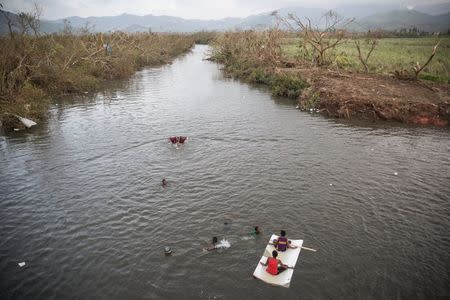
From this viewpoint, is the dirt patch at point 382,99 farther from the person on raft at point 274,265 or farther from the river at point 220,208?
the person on raft at point 274,265

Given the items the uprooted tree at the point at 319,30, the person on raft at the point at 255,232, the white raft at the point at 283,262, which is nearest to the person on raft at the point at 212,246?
the person on raft at the point at 255,232

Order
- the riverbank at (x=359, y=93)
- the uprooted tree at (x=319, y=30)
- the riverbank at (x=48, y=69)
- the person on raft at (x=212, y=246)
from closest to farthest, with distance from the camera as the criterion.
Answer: the person on raft at (x=212, y=246)
the riverbank at (x=359, y=93)
the riverbank at (x=48, y=69)
the uprooted tree at (x=319, y=30)

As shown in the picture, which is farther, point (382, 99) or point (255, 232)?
point (382, 99)

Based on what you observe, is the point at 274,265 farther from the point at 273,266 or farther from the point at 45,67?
the point at 45,67

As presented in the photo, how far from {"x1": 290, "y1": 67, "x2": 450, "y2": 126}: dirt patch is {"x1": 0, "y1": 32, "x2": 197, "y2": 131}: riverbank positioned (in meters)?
23.0

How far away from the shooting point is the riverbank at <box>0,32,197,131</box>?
25.0 metres

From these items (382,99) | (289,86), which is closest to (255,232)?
(382,99)

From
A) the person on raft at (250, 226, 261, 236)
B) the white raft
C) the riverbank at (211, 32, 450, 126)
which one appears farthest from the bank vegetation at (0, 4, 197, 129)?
the white raft

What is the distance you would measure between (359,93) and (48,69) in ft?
96.6

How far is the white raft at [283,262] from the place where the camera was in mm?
9797

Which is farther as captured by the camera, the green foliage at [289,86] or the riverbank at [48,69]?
the green foliage at [289,86]

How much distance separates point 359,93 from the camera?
27359 millimetres

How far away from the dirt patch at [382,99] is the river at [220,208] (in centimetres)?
187

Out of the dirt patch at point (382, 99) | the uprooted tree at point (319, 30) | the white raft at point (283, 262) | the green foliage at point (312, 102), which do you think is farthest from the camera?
the uprooted tree at point (319, 30)
